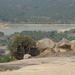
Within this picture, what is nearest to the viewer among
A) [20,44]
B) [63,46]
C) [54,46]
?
[63,46]

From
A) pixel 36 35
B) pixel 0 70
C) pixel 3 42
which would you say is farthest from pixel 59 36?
pixel 0 70

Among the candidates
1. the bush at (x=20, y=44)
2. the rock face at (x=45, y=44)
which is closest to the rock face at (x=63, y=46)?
the rock face at (x=45, y=44)

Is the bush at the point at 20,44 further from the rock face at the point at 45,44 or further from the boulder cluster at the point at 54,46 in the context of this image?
the boulder cluster at the point at 54,46

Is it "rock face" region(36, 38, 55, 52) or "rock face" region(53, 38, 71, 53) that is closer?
"rock face" region(53, 38, 71, 53)

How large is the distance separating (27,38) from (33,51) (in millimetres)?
1298

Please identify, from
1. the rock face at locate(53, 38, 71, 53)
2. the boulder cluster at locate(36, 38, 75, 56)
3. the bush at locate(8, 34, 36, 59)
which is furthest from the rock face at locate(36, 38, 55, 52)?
the bush at locate(8, 34, 36, 59)

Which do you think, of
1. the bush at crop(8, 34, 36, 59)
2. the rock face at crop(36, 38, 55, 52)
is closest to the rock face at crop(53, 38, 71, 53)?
the rock face at crop(36, 38, 55, 52)

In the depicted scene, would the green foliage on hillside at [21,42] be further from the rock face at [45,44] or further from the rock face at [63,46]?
the rock face at [63,46]

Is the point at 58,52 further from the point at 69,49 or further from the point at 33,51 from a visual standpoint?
the point at 33,51

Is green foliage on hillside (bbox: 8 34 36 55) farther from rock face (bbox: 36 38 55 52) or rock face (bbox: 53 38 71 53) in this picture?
rock face (bbox: 53 38 71 53)

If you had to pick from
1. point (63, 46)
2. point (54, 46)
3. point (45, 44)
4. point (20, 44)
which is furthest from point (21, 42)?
point (63, 46)

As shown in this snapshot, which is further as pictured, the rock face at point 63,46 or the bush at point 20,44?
the bush at point 20,44

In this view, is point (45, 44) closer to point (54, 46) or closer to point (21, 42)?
point (54, 46)

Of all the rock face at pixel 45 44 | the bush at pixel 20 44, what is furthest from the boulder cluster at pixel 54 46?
the bush at pixel 20 44
